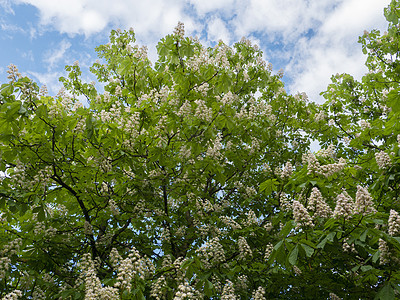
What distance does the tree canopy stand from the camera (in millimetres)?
4328

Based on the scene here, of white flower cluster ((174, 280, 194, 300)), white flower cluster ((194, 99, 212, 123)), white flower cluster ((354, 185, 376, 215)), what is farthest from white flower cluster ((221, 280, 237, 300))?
white flower cluster ((194, 99, 212, 123))

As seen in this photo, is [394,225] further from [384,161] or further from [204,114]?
[204,114]

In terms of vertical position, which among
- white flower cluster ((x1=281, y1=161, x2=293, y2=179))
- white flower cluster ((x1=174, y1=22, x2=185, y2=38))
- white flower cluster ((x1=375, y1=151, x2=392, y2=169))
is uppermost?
white flower cluster ((x1=174, y1=22, x2=185, y2=38))

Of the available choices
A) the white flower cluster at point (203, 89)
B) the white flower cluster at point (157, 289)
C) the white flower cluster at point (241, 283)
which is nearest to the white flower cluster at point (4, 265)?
the white flower cluster at point (157, 289)

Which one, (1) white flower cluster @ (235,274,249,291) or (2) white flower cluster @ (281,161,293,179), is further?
(1) white flower cluster @ (235,274,249,291)

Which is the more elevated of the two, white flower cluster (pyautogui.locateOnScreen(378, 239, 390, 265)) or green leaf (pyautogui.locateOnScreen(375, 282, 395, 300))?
white flower cluster (pyautogui.locateOnScreen(378, 239, 390, 265))

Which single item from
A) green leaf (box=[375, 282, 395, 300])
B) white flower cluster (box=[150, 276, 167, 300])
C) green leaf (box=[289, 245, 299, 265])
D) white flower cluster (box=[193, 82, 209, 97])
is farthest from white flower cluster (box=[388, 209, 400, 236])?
white flower cluster (box=[193, 82, 209, 97])

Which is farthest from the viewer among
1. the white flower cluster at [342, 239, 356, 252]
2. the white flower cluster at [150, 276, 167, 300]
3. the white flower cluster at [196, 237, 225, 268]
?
the white flower cluster at [196, 237, 225, 268]

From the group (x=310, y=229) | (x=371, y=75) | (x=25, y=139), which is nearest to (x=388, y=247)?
(x=310, y=229)

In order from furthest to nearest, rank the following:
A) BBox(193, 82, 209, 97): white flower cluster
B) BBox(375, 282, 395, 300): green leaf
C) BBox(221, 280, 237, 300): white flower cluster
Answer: BBox(193, 82, 209, 97): white flower cluster, BBox(221, 280, 237, 300): white flower cluster, BBox(375, 282, 395, 300): green leaf

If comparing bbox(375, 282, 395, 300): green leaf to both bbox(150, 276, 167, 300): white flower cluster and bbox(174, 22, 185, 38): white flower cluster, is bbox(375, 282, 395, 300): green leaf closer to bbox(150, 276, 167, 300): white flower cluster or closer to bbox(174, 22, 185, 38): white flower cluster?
bbox(150, 276, 167, 300): white flower cluster

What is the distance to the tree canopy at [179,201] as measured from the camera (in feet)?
14.2

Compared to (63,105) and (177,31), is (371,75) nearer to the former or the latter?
(177,31)

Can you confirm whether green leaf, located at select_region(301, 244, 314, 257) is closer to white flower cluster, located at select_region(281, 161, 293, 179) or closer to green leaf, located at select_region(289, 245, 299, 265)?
green leaf, located at select_region(289, 245, 299, 265)
